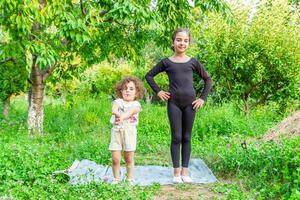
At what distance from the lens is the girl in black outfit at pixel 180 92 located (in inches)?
191

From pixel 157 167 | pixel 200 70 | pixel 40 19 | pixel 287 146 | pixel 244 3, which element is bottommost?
pixel 157 167

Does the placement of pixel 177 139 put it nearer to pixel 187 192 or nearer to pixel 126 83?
pixel 187 192

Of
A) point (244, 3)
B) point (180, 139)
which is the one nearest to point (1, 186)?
point (180, 139)

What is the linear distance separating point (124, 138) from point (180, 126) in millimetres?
620

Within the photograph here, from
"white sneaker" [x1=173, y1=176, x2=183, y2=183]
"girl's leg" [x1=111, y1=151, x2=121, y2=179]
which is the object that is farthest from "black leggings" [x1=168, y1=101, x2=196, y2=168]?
"girl's leg" [x1=111, y1=151, x2=121, y2=179]

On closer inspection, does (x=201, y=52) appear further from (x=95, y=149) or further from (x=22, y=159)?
(x=22, y=159)

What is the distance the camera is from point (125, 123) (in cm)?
469

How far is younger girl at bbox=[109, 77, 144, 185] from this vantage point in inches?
184

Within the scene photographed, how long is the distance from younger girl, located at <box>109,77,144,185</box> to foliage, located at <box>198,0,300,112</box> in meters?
4.61

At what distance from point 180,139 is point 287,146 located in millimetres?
1082

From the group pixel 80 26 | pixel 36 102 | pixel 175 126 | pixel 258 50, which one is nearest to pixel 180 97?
pixel 175 126

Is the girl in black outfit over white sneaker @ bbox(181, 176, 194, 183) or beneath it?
over

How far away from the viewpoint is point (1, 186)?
444cm

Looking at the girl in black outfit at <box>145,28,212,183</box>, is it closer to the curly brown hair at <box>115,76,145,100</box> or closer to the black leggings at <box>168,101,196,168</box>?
the black leggings at <box>168,101,196,168</box>
